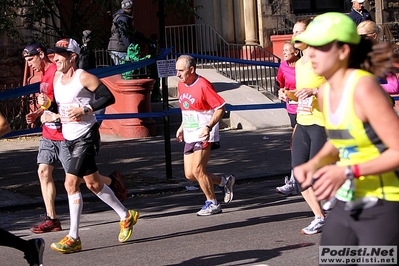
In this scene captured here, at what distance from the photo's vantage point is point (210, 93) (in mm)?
8859

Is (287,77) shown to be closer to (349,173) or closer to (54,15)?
(349,173)

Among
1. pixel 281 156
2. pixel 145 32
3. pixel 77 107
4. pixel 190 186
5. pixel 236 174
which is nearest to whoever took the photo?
pixel 77 107

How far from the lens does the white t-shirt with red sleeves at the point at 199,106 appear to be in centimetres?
885

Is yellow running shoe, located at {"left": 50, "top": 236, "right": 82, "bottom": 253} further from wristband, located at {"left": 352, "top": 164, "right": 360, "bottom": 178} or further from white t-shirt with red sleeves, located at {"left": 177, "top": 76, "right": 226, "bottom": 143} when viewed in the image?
wristband, located at {"left": 352, "top": 164, "right": 360, "bottom": 178}

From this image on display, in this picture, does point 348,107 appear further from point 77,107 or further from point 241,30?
point 241,30

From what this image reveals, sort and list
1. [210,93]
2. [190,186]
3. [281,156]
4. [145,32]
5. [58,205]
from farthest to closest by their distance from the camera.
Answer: [145,32], [281,156], [190,186], [58,205], [210,93]

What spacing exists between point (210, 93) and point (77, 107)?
69.9 inches

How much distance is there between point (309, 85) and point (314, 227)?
1.33m

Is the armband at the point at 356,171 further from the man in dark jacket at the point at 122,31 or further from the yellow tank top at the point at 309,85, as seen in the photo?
the man in dark jacket at the point at 122,31

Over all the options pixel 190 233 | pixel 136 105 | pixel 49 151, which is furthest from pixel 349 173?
pixel 136 105

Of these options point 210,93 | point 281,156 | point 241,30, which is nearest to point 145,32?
point 241,30

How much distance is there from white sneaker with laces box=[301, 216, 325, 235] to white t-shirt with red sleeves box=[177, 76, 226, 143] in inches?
61.2

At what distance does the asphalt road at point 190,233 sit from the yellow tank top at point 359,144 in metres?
2.62

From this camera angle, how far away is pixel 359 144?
4.25 m
